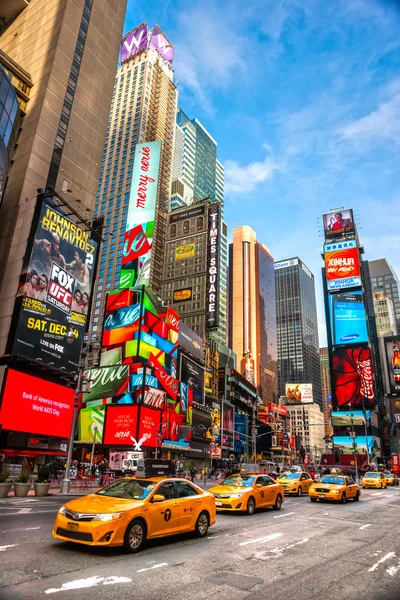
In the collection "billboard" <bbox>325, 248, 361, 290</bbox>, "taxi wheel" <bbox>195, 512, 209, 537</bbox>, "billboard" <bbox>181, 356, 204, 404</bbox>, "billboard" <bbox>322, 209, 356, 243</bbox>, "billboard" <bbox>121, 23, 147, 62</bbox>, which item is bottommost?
"taxi wheel" <bbox>195, 512, 209, 537</bbox>

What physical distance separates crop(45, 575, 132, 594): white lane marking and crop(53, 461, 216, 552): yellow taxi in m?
1.23

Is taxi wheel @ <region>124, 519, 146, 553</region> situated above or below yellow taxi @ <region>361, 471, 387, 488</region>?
below

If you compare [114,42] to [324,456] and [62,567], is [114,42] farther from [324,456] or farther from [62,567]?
[324,456]

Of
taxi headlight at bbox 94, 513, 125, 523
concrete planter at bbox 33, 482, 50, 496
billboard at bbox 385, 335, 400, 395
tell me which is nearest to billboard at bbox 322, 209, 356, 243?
billboard at bbox 385, 335, 400, 395

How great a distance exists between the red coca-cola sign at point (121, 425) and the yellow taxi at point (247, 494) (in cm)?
3840

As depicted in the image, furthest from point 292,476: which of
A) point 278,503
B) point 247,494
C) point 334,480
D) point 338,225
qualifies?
point 338,225

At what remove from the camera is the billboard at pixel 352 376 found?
343 ft

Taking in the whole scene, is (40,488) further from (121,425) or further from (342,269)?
(342,269)

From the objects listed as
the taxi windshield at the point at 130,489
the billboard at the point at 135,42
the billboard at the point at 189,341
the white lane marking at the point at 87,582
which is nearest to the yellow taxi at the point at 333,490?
the taxi windshield at the point at 130,489

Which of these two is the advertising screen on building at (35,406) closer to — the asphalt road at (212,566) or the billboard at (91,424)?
the billboard at (91,424)

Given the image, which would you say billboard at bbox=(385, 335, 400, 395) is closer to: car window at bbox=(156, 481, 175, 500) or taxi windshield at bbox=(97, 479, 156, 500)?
car window at bbox=(156, 481, 175, 500)

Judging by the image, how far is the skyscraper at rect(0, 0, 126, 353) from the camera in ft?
152

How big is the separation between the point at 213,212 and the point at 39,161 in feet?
242

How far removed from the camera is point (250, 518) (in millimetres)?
14891
